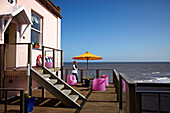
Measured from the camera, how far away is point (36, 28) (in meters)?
9.22

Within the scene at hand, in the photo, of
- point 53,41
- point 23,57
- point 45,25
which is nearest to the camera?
point 23,57

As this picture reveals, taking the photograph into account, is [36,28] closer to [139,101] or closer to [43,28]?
[43,28]

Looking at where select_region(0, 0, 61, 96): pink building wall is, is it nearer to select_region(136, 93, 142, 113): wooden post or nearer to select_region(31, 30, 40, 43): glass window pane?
select_region(31, 30, 40, 43): glass window pane

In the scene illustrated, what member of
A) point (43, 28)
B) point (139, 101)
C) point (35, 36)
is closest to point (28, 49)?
point (35, 36)

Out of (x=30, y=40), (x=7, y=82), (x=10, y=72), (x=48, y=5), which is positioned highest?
(x=48, y=5)

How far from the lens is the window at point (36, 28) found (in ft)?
28.8

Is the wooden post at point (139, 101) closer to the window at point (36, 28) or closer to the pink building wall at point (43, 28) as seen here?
the pink building wall at point (43, 28)

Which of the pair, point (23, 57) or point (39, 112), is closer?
point (39, 112)

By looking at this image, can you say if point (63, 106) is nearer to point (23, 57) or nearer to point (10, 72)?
point (10, 72)

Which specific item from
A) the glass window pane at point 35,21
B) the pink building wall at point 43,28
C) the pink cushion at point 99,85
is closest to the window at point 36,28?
the glass window pane at point 35,21

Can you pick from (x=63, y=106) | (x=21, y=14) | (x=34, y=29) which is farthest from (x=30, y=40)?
(x=63, y=106)

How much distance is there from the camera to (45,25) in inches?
395

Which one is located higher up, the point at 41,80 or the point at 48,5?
the point at 48,5

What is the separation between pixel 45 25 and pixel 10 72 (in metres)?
4.97
